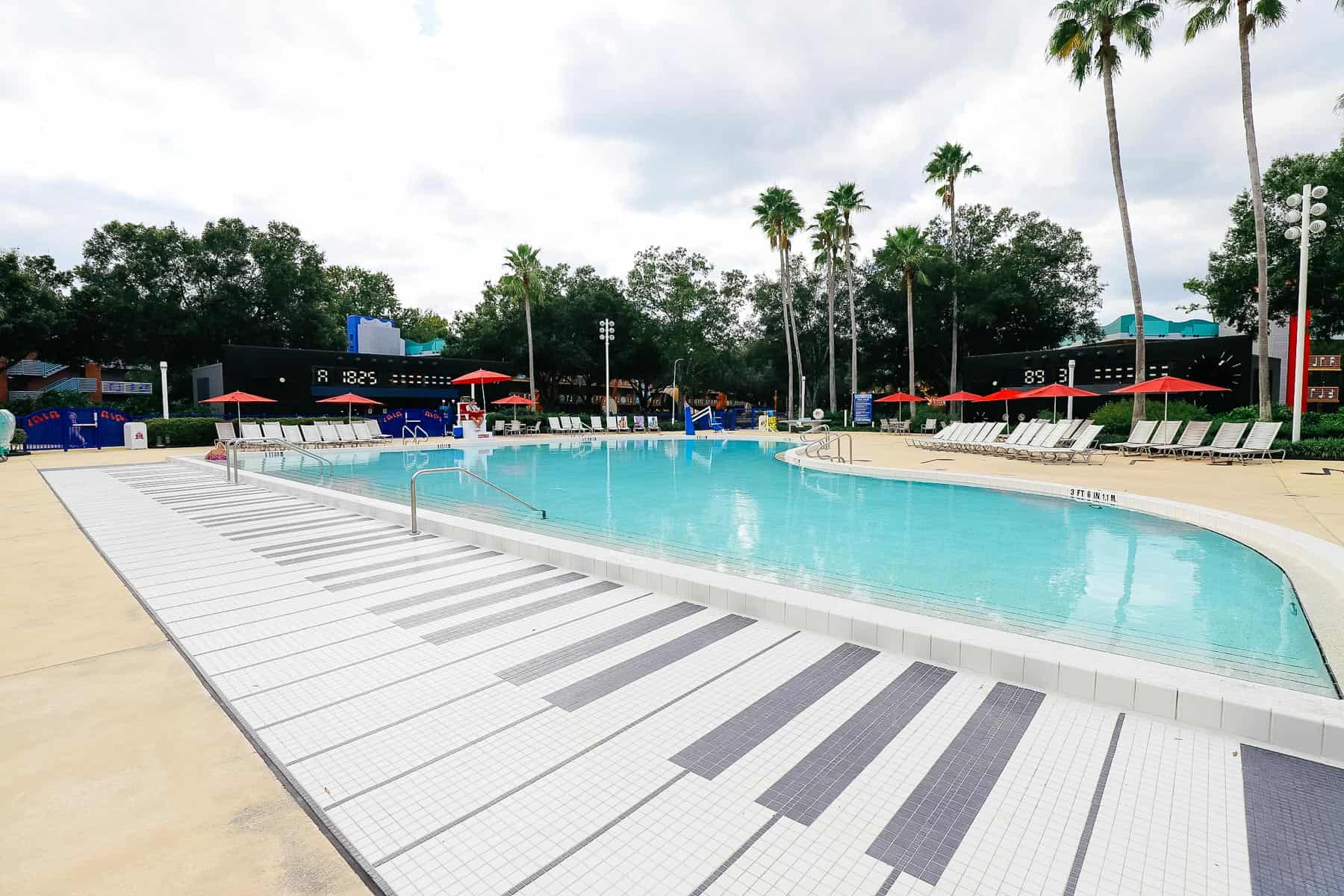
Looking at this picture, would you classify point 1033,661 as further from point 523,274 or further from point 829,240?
point 829,240

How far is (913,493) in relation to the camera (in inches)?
380

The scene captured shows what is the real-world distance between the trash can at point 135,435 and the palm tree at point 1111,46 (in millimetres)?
28222

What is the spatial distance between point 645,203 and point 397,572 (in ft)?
74.9

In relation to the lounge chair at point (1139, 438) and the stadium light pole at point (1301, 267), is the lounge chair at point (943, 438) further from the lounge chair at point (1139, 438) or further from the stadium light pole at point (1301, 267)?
the stadium light pole at point (1301, 267)

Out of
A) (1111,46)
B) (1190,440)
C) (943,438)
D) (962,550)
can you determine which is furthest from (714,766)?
(1111,46)

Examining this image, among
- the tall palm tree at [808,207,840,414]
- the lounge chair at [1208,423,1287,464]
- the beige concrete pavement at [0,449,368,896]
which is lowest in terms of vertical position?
the beige concrete pavement at [0,449,368,896]

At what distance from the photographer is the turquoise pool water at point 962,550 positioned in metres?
3.71

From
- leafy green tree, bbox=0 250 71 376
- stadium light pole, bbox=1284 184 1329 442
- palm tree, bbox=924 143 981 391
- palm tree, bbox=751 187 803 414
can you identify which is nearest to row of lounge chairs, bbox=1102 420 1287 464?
stadium light pole, bbox=1284 184 1329 442

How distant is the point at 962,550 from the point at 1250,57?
60.6 feet

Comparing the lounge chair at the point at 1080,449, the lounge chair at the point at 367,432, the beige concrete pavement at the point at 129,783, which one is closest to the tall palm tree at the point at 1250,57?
the lounge chair at the point at 1080,449

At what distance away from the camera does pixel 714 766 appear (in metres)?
2.23

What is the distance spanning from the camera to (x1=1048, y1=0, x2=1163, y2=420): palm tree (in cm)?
1595

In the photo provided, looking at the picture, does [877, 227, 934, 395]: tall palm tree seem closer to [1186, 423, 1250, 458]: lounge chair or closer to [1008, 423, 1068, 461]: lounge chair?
[1008, 423, 1068, 461]: lounge chair

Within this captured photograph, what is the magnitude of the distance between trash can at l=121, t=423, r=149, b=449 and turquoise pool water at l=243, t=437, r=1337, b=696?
9927 millimetres
